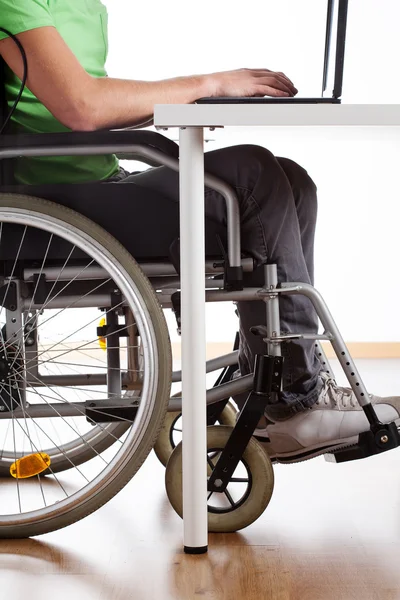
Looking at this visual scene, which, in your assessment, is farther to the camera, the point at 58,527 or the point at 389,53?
the point at 389,53

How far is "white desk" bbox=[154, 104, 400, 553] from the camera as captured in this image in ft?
3.68

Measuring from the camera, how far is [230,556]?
1231 millimetres

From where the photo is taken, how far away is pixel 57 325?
13.9ft

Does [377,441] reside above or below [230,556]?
above

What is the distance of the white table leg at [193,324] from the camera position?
1.17 meters

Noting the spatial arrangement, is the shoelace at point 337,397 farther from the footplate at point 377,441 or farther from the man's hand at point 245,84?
the man's hand at point 245,84

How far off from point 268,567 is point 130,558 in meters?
0.21

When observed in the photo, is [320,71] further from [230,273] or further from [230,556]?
[230,556]

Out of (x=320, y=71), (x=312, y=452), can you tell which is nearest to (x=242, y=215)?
(x=312, y=452)

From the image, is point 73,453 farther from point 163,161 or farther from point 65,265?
point 163,161

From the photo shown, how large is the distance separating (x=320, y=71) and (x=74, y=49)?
236 centimetres

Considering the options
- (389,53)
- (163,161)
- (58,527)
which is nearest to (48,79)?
(163,161)

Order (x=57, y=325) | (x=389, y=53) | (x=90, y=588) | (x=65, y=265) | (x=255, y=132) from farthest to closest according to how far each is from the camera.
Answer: (x=57, y=325) < (x=389, y=53) < (x=65, y=265) < (x=255, y=132) < (x=90, y=588)

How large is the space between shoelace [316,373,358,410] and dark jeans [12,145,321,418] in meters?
0.02
